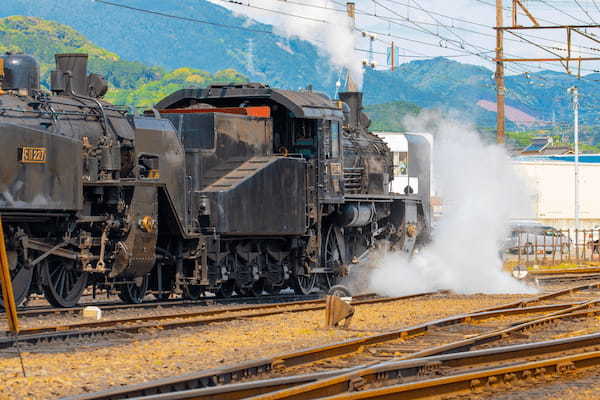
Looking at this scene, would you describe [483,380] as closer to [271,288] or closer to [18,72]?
[18,72]

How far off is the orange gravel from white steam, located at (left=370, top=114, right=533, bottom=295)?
708 centimetres

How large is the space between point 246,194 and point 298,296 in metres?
3.18

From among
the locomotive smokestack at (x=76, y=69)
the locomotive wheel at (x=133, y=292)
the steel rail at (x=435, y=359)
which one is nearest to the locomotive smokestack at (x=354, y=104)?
the locomotive wheel at (x=133, y=292)

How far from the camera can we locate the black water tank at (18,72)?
587 inches

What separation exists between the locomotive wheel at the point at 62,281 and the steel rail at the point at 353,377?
7583mm

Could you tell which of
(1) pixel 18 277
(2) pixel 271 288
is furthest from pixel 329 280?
(1) pixel 18 277

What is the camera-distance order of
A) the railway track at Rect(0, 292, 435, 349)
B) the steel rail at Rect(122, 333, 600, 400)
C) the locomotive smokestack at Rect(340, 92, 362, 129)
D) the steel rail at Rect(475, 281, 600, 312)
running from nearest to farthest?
the steel rail at Rect(122, 333, 600, 400) < the railway track at Rect(0, 292, 435, 349) < the steel rail at Rect(475, 281, 600, 312) < the locomotive smokestack at Rect(340, 92, 362, 129)

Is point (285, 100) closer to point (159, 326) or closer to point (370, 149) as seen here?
point (370, 149)

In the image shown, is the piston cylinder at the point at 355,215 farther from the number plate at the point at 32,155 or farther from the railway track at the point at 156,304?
the number plate at the point at 32,155

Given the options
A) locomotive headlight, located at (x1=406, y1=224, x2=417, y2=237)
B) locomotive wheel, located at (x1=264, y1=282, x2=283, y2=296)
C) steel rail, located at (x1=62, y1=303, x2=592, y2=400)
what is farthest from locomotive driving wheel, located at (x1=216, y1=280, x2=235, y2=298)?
steel rail, located at (x1=62, y1=303, x2=592, y2=400)

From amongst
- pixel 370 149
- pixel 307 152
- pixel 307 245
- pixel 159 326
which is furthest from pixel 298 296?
pixel 159 326

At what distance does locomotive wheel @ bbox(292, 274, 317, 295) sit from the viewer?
67.7 ft

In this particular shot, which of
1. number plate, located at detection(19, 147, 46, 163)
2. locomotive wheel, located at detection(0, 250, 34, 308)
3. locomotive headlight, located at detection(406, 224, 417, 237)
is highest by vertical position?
number plate, located at detection(19, 147, 46, 163)

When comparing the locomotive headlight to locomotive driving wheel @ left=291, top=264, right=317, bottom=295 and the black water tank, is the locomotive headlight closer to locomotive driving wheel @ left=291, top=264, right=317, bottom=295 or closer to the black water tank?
locomotive driving wheel @ left=291, top=264, right=317, bottom=295
